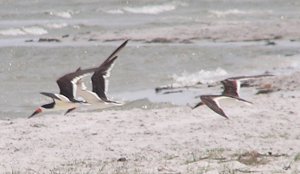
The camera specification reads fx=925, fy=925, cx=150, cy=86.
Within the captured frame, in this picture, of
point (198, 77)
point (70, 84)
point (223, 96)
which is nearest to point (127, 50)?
point (198, 77)

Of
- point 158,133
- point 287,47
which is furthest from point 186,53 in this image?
point 158,133

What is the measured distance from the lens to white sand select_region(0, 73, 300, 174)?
9672 mm

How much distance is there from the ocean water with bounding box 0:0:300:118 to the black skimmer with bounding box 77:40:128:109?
26.2 feet

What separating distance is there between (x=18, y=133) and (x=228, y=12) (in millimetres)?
24825

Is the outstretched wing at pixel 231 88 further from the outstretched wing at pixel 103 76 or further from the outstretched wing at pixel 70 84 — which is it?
the outstretched wing at pixel 70 84

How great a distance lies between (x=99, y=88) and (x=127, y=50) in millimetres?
15973

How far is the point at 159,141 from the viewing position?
1177 cm

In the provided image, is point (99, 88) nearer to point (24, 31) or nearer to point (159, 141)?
point (159, 141)

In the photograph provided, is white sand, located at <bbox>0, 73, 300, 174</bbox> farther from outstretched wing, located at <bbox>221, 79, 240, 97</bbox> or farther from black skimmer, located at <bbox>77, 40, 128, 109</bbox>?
black skimmer, located at <bbox>77, 40, 128, 109</bbox>

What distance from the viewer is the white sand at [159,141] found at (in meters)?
9.67

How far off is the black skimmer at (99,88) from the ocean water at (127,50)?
26.2 feet

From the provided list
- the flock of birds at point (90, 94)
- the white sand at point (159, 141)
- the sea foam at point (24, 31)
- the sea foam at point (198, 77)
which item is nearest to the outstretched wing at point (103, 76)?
the flock of birds at point (90, 94)

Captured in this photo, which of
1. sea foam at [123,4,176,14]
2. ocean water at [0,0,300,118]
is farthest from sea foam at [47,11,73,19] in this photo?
sea foam at [123,4,176,14]

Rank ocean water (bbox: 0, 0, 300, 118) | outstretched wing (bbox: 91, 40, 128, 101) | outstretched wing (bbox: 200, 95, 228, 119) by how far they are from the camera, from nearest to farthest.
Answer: outstretched wing (bbox: 200, 95, 228, 119) < outstretched wing (bbox: 91, 40, 128, 101) < ocean water (bbox: 0, 0, 300, 118)
